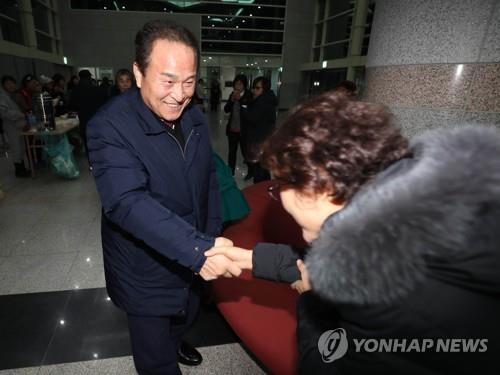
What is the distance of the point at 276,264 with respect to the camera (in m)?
1.12

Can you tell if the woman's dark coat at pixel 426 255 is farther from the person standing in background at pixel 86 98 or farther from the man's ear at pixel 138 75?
the person standing in background at pixel 86 98

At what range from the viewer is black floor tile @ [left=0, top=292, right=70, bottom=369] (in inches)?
69.6

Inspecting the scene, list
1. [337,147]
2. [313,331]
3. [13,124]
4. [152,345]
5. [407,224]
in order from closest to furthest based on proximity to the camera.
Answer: [407,224]
[337,147]
[313,331]
[152,345]
[13,124]

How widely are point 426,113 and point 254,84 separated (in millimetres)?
2814

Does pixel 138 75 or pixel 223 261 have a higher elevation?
pixel 138 75

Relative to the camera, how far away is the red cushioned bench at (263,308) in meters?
1.51

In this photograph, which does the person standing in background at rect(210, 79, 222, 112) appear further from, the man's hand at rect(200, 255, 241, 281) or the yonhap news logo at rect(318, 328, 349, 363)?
the yonhap news logo at rect(318, 328, 349, 363)

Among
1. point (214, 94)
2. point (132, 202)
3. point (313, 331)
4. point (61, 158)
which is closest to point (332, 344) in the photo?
point (313, 331)

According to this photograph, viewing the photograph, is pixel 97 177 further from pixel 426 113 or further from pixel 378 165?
pixel 426 113

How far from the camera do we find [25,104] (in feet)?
17.7

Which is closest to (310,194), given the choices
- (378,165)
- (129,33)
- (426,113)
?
(378,165)

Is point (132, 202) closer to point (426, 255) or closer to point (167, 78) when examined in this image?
point (167, 78)

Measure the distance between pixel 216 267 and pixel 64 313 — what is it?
1558mm

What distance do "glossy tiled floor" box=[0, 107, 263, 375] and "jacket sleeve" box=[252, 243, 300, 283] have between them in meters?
0.97
